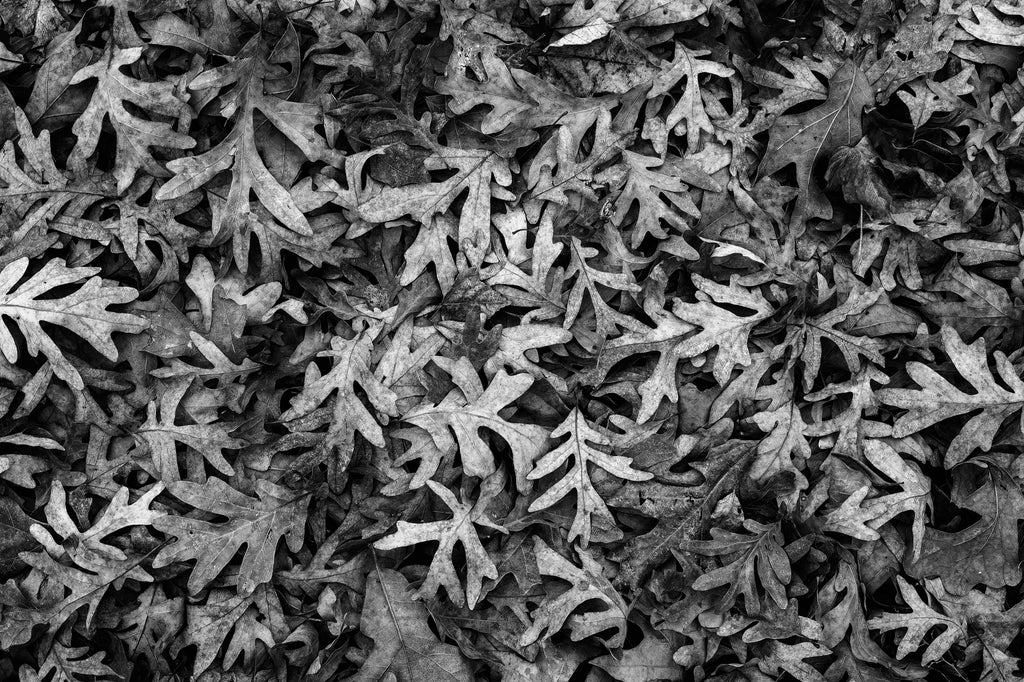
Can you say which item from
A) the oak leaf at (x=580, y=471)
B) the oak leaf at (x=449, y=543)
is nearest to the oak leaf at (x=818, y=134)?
the oak leaf at (x=580, y=471)

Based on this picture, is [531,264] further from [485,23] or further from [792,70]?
[792,70]

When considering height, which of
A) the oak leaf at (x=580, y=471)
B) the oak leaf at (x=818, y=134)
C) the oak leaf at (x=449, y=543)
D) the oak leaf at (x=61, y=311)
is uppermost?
the oak leaf at (x=818, y=134)

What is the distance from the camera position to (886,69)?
2869 mm

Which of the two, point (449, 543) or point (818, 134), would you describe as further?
point (818, 134)

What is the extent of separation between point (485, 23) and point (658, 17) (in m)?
0.69

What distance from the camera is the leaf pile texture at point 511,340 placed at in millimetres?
2664

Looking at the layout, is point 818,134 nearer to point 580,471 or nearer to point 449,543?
point 580,471

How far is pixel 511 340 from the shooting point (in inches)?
108

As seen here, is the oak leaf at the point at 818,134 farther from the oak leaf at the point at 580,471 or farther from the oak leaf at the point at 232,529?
the oak leaf at the point at 232,529

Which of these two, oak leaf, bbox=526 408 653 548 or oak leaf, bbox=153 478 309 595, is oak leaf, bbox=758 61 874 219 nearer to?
oak leaf, bbox=526 408 653 548

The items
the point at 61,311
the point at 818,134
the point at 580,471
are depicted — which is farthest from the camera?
the point at 818,134

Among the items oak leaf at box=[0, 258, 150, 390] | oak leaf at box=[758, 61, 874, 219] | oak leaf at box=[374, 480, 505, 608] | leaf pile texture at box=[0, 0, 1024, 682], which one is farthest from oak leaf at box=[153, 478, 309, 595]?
oak leaf at box=[758, 61, 874, 219]

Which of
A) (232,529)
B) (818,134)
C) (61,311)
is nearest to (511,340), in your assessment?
(232,529)

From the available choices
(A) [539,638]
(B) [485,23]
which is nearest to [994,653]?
(A) [539,638]
